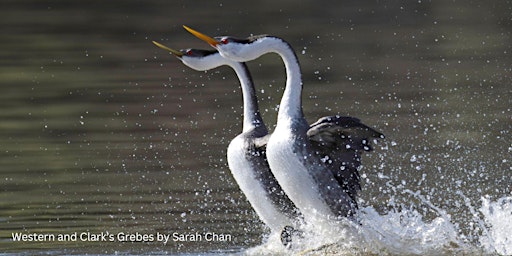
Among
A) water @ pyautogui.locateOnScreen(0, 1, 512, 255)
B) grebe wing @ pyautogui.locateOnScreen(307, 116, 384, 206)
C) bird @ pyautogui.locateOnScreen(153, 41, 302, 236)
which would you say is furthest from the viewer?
water @ pyautogui.locateOnScreen(0, 1, 512, 255)

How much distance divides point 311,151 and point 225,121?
193 inches

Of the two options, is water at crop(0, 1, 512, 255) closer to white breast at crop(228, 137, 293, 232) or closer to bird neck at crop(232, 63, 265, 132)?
white breast at crop(228, 137, 293, 232)

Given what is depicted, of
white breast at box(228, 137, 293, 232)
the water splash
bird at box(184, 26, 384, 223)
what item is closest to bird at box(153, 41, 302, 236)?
white breast at box(228, 137, 293, 232)

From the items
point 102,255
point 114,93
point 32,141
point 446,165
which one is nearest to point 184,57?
point 102,255

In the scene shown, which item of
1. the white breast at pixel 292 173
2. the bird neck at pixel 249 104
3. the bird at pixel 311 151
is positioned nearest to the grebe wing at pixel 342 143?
the bird at pixel 311 151

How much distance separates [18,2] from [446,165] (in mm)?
15466

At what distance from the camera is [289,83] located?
806 centimetres

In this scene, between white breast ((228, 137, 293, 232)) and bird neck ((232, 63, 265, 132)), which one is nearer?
white breast ((228, 137, 293, 232))

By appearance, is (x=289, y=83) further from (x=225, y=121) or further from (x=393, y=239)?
(x=225, y=121)

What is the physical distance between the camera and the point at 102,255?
26.7ft

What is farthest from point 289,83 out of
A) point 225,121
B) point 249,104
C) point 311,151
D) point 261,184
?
point 225,121

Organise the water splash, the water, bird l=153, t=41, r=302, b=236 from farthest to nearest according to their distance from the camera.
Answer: the water → bird l=153, t=41, r=302, b=236 → the water splash

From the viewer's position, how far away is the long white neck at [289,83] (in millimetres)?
7992

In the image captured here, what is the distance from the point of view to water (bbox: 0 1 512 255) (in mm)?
8617
